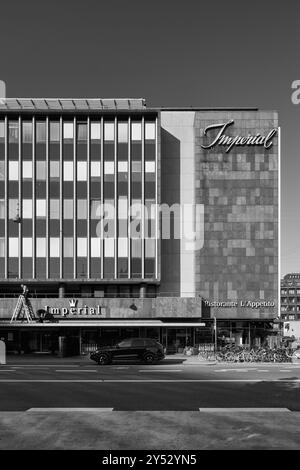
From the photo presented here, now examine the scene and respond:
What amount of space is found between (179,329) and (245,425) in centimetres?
3797

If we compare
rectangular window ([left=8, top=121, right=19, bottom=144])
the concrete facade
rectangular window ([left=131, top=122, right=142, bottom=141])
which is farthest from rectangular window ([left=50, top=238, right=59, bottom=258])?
rectangular window ([left=131, top=122, right=142, bottom=141])

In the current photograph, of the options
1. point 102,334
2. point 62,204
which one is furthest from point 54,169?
point 102,334

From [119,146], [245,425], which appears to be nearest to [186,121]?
[119,146]

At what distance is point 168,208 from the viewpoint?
56.6m

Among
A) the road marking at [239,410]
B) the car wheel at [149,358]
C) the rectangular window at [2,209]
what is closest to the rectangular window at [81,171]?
the rectangular window at [2,209]

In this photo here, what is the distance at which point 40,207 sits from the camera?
5456 centimetres

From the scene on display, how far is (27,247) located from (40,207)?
4.17 metres

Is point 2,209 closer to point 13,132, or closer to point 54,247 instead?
point 54,247

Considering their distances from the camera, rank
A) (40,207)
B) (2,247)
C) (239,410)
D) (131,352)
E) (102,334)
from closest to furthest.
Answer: (239,410), (131,352), (102,334), (2,247), (40,207)

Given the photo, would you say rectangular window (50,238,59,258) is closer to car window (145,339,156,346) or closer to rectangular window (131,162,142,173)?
rectangular window (131,162,142,173)

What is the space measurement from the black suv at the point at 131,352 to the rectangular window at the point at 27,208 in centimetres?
2349

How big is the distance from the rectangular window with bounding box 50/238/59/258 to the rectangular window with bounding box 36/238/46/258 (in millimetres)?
688

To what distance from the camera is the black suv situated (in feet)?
113

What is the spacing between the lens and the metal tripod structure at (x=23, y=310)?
1959 inches
